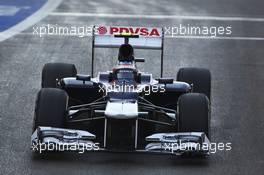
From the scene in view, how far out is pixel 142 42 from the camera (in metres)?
17.3

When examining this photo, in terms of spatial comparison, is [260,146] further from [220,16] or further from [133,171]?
[220,16]

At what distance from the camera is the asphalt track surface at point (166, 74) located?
14.7 m

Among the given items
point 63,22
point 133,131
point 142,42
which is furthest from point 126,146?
point 63,22

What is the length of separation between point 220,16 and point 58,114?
13544 mm

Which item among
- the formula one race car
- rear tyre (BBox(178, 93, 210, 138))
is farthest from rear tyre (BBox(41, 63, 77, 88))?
rear tyre (BBox(178, 93, 210, 138))

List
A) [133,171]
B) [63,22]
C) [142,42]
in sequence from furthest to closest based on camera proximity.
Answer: [63,22]
[142,42]
[133,171]

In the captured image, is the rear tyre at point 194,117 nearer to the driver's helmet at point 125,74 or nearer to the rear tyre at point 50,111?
the driver's helmet at point 125,74

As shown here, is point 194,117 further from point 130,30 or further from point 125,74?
point 130,30

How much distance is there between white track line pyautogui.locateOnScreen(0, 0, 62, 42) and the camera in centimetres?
2567

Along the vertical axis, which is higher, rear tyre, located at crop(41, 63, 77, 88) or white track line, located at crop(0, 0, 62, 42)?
white track line, located at crop(0, 0, 62, 42)

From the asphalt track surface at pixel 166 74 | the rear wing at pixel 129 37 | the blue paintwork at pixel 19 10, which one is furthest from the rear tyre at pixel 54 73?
the blue paintwork at pixel 19 10

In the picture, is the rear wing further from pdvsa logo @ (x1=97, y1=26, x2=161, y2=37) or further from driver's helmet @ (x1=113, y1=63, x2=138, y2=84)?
driver's helmet @ (x1=113, y1=63, x2=138, y2=84)

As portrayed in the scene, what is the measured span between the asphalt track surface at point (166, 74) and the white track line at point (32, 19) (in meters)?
0.24

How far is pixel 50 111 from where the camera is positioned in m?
15.1
